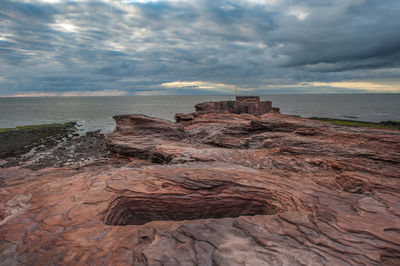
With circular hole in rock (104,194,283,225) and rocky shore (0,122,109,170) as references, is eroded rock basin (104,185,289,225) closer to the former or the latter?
circular hole in rock (104,194,283,225)

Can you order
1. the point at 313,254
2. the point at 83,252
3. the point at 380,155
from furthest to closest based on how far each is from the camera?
the point at 380,155
the point at 83,252
the point at 313,254

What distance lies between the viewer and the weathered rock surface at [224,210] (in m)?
4.92

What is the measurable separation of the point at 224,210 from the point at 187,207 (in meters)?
1.51

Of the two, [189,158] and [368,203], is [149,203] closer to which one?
[189,158]

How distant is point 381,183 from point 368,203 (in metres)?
1.89

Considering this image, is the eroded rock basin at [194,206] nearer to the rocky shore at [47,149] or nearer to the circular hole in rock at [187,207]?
the circular hole in rock at [187,207]

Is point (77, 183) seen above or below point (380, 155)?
below

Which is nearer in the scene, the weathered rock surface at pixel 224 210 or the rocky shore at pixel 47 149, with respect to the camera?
the weathered rock surface at pixel 224 210

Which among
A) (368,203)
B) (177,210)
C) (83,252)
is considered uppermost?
(368,203)

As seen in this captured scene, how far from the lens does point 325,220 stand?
587cm

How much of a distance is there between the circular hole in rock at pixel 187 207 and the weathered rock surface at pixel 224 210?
39 millimetres

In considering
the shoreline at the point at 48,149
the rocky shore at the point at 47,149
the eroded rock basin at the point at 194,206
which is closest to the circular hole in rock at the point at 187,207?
the eroded rock basin at the point at 194,206

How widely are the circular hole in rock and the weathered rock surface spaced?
0.04m

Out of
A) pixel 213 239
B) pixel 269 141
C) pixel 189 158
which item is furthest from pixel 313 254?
pixel 269 141
